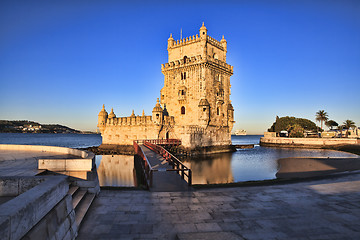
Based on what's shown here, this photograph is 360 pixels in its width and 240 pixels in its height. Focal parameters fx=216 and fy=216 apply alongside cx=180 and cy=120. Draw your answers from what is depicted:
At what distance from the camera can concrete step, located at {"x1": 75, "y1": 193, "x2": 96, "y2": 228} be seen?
5827 millimetres

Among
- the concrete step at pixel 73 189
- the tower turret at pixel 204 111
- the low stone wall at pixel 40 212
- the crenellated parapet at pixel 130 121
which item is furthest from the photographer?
the crenellated parapet at pixel 130 121

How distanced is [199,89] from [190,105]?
3270 mm

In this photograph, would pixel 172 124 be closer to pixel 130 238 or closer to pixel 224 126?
pixel 224 126

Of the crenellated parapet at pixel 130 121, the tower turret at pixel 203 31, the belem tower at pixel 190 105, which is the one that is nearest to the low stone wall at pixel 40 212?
the belem tower at pixel 190 105

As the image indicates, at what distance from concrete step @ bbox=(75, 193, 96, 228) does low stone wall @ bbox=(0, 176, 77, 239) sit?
70 centimetres

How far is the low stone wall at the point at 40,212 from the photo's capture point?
2.96 m

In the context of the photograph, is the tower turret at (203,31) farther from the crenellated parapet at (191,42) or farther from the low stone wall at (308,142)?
the low stone wall at (308,142)

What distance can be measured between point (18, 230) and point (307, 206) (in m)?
8.17

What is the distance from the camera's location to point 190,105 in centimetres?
3869

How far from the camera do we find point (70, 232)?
4.84 metres

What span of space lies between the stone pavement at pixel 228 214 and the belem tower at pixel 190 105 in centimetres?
2751

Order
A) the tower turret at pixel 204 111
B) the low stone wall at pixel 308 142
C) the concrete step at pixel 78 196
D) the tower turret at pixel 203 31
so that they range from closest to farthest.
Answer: the concrete step at pixel 78 196 < the tower turret at pixel 204 111 < the tower turret at pixel 203 31 < the low stone wall at pixel 308 142

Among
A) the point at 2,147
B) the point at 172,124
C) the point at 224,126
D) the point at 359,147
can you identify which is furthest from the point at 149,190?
the point at 359,147

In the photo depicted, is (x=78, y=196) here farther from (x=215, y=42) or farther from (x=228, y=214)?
(x=215, y=42)
